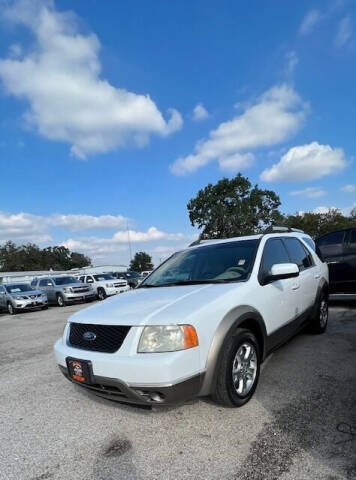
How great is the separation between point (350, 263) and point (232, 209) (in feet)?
162

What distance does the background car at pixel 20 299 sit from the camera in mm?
15914

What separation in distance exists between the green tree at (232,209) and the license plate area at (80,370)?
51.8m

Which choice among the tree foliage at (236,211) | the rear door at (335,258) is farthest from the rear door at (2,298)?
the tree foliage at (236,211)

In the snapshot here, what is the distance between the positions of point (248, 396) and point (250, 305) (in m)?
0.88

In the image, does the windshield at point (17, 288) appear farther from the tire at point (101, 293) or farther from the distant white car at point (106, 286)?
the tire at point (101, 293)

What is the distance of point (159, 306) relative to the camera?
121 inches

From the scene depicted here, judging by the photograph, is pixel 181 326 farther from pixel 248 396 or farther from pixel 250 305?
pixel 248 396

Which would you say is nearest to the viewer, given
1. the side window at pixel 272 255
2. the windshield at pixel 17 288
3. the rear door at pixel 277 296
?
the rear door at pixel 277 296

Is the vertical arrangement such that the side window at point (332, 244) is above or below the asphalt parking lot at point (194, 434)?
above

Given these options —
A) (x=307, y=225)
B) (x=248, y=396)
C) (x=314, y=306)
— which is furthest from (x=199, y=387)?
(x=307, y=225)

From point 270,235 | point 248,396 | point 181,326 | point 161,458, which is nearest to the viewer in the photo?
point 161,458

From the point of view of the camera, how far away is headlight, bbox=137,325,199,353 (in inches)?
109

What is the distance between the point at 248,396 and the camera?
10.9 ft

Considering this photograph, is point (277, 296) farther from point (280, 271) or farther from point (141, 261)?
point (141, 261)
